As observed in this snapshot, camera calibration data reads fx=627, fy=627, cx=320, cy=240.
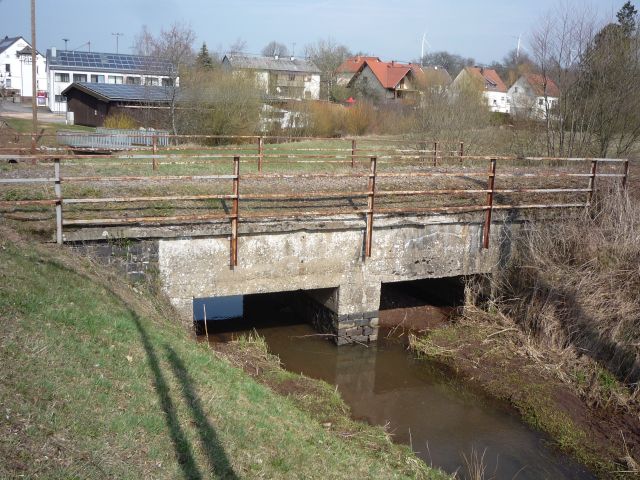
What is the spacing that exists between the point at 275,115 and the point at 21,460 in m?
29.0

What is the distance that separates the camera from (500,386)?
32.0 feet

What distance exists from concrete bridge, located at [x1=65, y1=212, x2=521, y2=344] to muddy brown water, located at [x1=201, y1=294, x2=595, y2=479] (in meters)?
0.59

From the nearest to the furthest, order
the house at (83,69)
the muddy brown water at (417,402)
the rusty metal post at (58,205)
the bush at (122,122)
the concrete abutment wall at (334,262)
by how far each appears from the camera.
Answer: the muddy brown water at (417,402)
the rusty metal post at (58,205)
the concrete abutment wall at (334,262)
the bush at (122,122)
the house at (83,69)

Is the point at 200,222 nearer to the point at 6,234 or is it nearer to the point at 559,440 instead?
the point at 6,234

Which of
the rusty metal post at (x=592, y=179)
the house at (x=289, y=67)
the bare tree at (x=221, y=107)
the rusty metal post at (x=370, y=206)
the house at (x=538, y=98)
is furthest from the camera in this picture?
the house at (x=289, y=67)

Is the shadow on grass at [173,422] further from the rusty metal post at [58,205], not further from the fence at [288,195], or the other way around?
the fence at [288,195]

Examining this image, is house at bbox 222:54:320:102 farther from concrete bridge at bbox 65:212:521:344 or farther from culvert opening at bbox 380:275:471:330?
concrete bridge at bbox 65:212:521:344

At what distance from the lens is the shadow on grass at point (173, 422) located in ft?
15.9

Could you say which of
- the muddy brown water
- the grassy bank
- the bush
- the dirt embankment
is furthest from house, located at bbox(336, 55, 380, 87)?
the grassy bank

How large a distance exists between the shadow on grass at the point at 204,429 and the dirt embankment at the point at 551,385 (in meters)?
5.00

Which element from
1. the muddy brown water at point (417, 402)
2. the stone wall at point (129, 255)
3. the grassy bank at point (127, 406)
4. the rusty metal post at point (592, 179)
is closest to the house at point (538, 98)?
the rusty metal post at point (592, 179)

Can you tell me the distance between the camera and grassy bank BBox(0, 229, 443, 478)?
4516mm

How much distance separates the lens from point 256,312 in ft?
43.2

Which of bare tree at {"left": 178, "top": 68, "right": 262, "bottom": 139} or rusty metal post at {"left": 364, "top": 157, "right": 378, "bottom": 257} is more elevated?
bare tree at {"left": 178, "top": 68, "right": 262, "bottom": 139}
